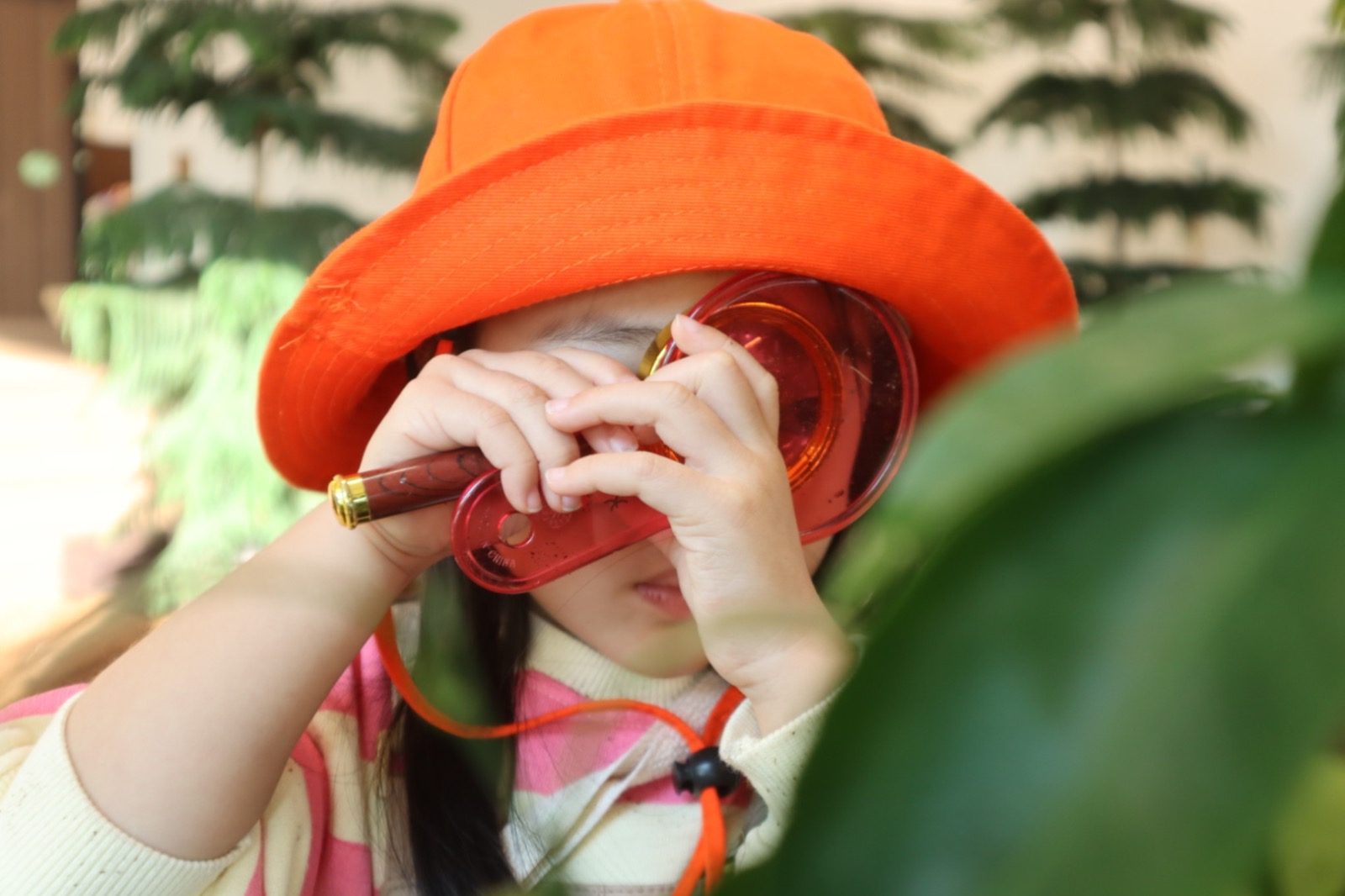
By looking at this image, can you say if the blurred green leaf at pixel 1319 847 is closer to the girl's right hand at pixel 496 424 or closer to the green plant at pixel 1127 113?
the girl's right hand at pixel 496 424

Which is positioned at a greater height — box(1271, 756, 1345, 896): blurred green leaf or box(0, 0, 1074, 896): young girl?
box(1271, 756, 1345, 896): blurred green leaf

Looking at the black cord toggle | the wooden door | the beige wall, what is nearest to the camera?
the black cord toggle

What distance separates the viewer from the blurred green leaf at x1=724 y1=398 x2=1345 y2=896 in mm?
49

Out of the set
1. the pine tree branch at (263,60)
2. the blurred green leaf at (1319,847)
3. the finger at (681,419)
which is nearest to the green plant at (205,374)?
the pine tree branch at (263,60)

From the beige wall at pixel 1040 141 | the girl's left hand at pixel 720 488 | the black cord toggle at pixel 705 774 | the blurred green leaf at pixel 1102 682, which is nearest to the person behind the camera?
the blurred green leaf at pixel 1102 682

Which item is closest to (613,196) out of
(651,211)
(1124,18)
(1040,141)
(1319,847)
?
(651,211)

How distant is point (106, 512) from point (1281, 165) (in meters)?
2.22

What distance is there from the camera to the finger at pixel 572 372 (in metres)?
0.43

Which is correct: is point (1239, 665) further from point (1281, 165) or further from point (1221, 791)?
point (1281, 165)

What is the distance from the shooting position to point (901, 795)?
0.06 m

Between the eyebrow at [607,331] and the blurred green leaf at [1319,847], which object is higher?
the blurred green leaf at [1319,847]

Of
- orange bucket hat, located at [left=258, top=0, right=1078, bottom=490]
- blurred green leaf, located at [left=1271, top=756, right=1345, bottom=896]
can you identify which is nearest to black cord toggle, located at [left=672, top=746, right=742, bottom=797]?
orange bucket hat, located at [left=258, top=0, right=1078, bottom=490]

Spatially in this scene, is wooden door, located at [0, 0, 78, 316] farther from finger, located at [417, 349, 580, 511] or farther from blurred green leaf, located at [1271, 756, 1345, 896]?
blurred green leaf, located at [1271, 756, 1345, 896]

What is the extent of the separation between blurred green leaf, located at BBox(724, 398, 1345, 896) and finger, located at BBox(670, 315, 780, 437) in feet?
1.15
